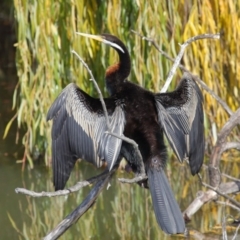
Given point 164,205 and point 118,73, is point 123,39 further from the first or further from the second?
point 164,205

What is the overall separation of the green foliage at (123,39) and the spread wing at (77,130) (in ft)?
6.83

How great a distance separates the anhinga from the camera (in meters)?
3.14

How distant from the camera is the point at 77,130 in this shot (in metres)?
3.27

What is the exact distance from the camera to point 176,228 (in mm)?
2955

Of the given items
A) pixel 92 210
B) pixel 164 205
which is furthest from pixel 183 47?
pixel 92 210

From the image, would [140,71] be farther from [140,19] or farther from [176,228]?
[176,228]

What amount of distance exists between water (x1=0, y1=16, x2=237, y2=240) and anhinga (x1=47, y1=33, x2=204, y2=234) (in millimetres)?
1410

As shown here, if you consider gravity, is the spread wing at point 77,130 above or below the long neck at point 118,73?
below

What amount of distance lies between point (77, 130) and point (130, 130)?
234 mm

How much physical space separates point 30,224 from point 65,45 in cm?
138

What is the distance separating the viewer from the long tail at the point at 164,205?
9.73 feet

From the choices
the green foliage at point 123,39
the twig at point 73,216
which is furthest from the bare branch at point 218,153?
the green foliage at point 123,39

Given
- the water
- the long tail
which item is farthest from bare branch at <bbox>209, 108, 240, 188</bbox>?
the water

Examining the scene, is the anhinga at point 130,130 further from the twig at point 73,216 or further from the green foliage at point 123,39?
the green foliage at point 123,39
